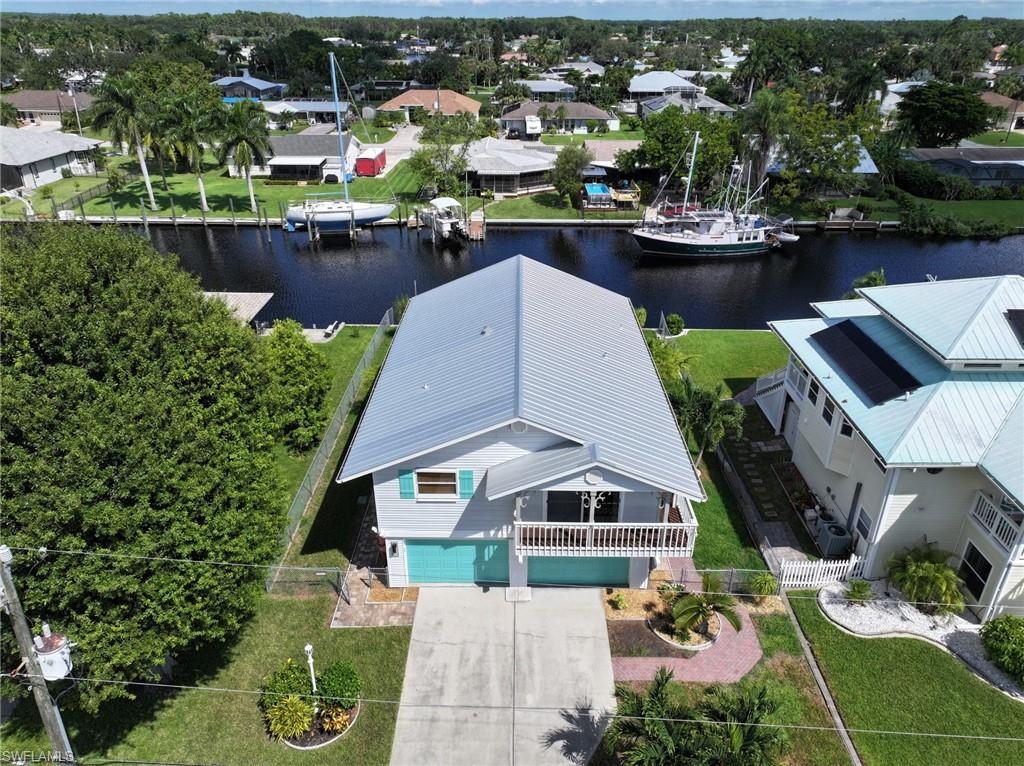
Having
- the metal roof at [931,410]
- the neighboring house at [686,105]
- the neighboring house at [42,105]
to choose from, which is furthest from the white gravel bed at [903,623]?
the neighboring house at [42,105]

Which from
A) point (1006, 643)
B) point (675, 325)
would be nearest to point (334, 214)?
point (675, 325)

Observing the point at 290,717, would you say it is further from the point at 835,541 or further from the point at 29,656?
the point at 835,541

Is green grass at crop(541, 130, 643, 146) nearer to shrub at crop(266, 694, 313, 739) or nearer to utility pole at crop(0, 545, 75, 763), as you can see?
shrub at crop(266, 694, 313, 739)

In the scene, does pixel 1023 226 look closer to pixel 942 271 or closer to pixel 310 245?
pixel 942 271

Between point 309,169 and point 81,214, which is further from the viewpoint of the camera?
point 309,169

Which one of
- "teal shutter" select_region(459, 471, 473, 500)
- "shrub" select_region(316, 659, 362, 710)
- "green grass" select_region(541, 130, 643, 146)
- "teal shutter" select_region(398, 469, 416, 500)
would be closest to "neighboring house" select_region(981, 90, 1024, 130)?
"green grass" select_region(541, 130, 643, 146)

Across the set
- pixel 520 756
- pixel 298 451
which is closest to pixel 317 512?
pixel 298 451
